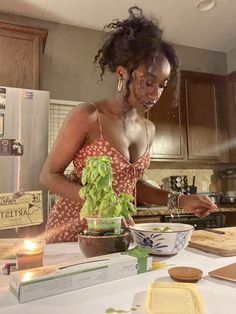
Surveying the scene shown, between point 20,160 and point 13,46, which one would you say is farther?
point 13,46

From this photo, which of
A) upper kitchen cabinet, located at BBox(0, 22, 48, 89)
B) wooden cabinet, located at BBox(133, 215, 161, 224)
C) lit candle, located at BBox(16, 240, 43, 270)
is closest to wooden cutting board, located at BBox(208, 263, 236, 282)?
lit candle, located at BBox(16, 240, 43, 270)

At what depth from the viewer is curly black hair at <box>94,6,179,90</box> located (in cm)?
105

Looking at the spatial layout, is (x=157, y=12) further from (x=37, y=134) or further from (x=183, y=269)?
(x=183, y=269)

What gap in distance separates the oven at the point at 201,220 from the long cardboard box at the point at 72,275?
5.77 ft

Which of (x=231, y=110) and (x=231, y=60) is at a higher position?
(x=231, y=60)

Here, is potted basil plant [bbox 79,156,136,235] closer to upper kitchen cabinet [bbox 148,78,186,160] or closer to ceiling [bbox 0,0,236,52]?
upper kitchen cabinet [bbox 148,78,186,160]

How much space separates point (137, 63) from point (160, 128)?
1.74 m

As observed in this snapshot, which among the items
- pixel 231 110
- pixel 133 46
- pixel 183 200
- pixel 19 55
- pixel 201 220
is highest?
pixel 19 55

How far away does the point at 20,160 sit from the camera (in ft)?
6.12

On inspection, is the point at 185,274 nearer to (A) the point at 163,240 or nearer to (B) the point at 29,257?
(A) the point at 163,240

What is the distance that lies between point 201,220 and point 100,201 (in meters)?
2.01

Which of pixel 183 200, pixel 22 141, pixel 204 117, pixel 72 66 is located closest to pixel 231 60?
pixel 204 117

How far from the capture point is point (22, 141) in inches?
74.2

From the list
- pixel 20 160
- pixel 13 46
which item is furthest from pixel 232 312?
pixel 13 46
